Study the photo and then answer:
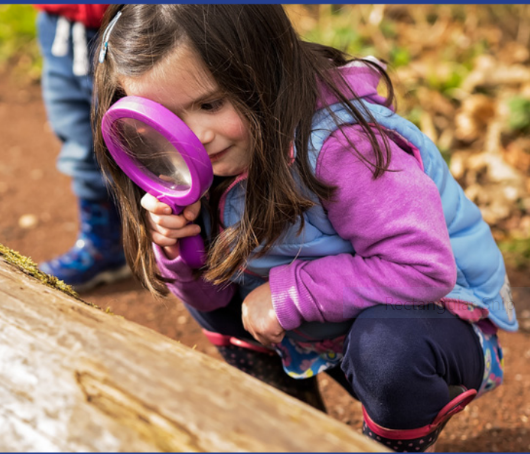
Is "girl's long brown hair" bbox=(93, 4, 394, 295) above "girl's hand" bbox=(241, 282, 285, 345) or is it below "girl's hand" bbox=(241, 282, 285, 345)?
above

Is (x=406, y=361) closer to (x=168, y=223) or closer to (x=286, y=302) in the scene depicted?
(x=286, y=302)

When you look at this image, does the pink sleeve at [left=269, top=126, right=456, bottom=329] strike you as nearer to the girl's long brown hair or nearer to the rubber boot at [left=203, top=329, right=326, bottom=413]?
the girl's long brown hair

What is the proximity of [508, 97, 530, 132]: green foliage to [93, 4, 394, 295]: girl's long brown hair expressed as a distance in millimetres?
1825

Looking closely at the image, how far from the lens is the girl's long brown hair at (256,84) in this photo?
1.20 m

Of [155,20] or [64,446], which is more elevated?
[155,20]

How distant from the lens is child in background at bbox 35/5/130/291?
91.4 inches

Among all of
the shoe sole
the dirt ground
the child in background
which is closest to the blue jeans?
the child in background

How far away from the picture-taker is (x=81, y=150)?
8.19 ft

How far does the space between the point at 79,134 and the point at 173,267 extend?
113cm

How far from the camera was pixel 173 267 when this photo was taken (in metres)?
1.58

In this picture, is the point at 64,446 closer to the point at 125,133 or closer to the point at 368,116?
the point at 125,133

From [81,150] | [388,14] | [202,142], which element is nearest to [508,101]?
[388,14]

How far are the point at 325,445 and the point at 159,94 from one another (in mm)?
730

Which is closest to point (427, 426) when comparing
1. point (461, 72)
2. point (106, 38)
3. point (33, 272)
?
point (33, 272)
